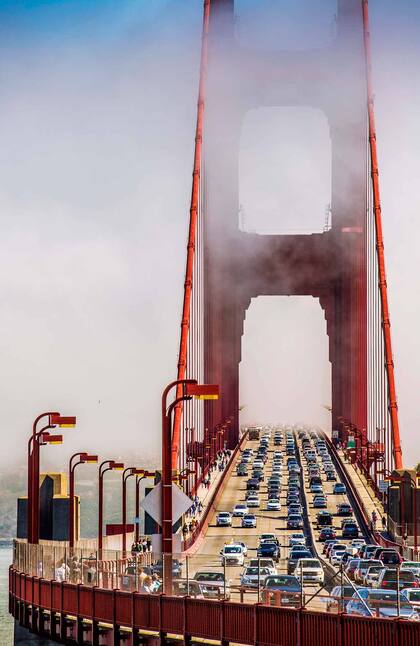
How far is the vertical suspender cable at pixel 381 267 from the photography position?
7562 centimetres

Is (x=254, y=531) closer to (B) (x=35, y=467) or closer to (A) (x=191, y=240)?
(A) (x=191, y=240)

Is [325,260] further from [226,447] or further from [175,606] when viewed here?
[175,606]

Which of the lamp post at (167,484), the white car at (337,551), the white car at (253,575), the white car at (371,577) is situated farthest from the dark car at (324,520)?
the white car at (253,575)

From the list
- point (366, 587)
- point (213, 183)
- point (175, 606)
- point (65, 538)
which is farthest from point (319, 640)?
point (213, 183)

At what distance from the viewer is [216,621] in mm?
23047

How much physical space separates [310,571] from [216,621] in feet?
6.24

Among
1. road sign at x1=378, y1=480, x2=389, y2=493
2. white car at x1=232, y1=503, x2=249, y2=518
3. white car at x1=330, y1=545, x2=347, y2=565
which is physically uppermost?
road sign at x1=378, y1=480, x2=389, y2=493

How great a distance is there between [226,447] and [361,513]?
4368 centimetres

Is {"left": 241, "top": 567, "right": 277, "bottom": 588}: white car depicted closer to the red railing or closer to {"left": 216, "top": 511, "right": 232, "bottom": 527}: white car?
the red railing

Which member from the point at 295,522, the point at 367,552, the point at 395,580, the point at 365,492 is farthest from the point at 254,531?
the point at 395,580

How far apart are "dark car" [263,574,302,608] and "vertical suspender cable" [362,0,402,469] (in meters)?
50.9

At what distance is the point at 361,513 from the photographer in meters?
80.7

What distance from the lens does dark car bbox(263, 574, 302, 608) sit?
21.5 metres

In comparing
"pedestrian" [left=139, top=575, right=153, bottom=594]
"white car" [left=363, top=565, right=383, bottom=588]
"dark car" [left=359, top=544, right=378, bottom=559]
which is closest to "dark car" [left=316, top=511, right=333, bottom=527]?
"dark car" [left=359, top=544, right=378, bottom=559]
